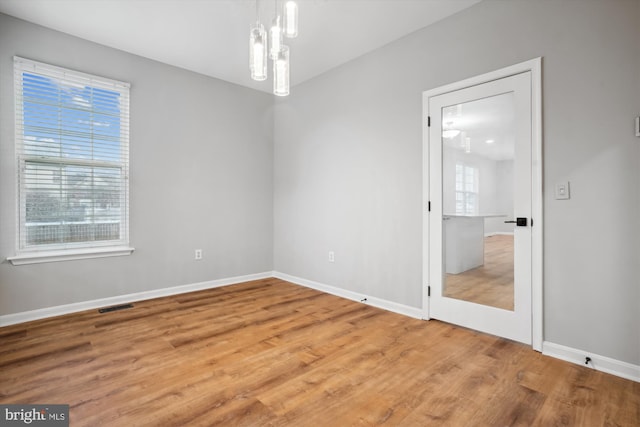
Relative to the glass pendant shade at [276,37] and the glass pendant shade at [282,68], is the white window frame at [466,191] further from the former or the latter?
the glass pendant shade at [276,37]

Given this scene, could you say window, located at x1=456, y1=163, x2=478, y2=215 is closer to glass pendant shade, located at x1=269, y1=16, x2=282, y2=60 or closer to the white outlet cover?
the white outlet cover

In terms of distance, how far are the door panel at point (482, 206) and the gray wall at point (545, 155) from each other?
6.0 inches

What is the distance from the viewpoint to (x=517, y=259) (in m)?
2.50

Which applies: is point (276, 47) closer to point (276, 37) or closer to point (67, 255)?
point (276, 37)

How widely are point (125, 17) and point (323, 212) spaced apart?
2901 millimetres

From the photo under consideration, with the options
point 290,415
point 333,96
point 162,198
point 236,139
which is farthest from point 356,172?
point 290,415

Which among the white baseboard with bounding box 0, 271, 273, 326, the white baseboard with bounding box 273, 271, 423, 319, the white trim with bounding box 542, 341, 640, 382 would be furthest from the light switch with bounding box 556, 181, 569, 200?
the white baseboard with bounding box 0, 271, 273, 326

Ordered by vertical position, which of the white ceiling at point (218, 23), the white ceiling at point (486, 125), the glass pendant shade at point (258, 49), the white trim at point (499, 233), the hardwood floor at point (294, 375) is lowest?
the hardwood floor at point (294, 375)

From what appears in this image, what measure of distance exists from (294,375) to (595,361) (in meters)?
2.04

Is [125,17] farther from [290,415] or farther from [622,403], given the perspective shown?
[622,403]

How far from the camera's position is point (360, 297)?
3688 millimetres

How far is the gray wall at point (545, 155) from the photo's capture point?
6.71ft

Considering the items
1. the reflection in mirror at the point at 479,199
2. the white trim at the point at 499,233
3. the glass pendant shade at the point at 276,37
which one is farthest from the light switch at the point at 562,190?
the glass pendant shade at the point at 276,37

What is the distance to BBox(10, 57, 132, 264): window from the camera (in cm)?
301
